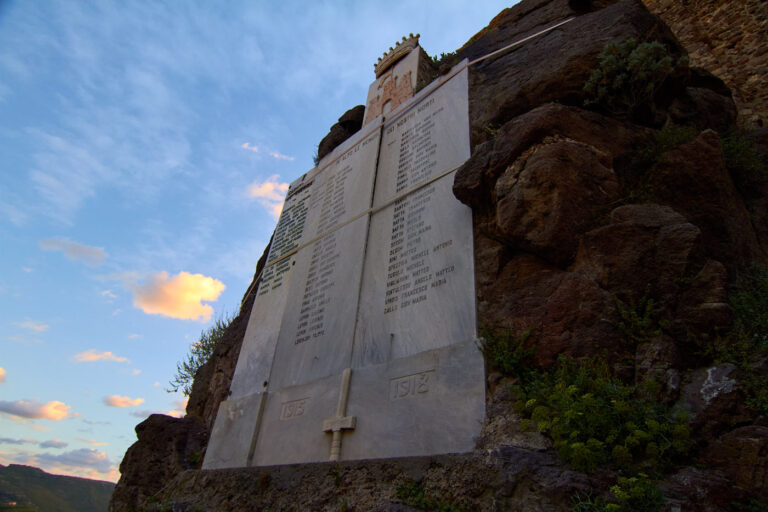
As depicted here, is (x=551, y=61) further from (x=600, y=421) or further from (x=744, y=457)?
(x=744, y=457)

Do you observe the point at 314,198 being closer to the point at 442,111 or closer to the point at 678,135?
the point at 442,111

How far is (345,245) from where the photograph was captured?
286 inches

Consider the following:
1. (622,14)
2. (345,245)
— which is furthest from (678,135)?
(345,245)

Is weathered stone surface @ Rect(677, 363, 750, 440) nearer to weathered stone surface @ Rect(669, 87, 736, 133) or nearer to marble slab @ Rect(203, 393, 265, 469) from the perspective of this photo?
weathered stone surface @ Rect(669, 87, 736, 133)

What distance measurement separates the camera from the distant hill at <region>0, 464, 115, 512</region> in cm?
3647

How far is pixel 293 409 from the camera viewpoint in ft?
20.6

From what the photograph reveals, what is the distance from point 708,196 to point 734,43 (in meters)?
8.35

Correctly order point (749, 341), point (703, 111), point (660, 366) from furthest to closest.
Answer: point (703, 111) < point (660, 366) < point (749, 341)

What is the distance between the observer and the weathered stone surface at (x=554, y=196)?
444 centimetres

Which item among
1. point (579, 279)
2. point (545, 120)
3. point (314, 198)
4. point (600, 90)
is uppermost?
point (314, 198)

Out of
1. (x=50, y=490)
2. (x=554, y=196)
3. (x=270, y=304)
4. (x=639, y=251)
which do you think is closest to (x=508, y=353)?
(x=639, y=251)

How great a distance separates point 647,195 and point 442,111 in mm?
3428

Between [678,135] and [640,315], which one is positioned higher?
[678,135]

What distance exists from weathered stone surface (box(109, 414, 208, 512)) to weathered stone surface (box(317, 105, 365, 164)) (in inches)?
225
